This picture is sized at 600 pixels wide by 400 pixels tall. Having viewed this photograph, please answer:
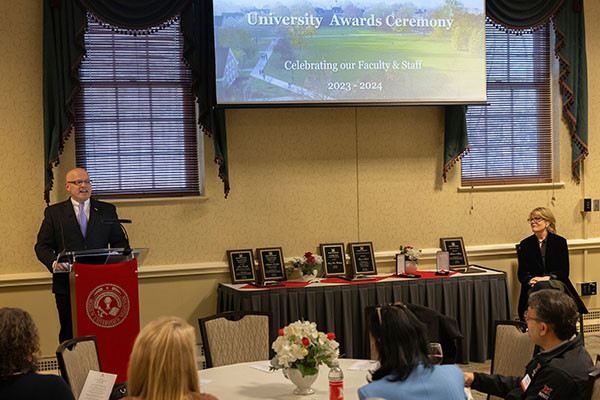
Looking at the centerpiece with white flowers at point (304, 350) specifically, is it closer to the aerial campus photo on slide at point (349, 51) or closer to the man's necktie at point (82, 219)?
the man's necktie at point (82, 219)

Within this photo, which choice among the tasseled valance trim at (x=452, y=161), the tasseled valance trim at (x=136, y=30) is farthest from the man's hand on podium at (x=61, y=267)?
the tasseled valance trim at (x=452, y=161)

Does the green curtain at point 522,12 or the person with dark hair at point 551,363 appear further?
the green curtain at point 522,12

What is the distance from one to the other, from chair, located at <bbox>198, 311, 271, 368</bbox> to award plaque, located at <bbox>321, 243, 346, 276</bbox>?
2053mm

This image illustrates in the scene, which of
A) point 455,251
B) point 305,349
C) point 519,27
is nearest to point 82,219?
point 305,349

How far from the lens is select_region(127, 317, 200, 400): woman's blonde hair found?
2246 millimetres

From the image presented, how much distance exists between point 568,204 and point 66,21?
4.99m

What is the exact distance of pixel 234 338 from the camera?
14.9 feet

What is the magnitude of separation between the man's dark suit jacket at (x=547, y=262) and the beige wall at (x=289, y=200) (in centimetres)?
50

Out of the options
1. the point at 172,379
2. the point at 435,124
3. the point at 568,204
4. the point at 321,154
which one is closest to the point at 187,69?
the point at 321,154

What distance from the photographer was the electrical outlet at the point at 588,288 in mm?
7387

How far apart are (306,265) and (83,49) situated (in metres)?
2.58

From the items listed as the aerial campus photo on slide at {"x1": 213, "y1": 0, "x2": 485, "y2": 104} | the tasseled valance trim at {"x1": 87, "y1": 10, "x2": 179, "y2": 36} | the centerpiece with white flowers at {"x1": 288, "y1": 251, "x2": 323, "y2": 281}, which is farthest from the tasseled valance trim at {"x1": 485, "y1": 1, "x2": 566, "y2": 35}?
the tasseled valance trim at {"x1": 87, "y1": 10, "x2": 179, "y2": 36}

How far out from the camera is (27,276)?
6109mm

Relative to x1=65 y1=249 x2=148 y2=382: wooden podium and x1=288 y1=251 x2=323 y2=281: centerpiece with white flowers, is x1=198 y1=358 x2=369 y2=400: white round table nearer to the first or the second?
x1=65 y1=249 x2=148 y2=382: wooden podium
